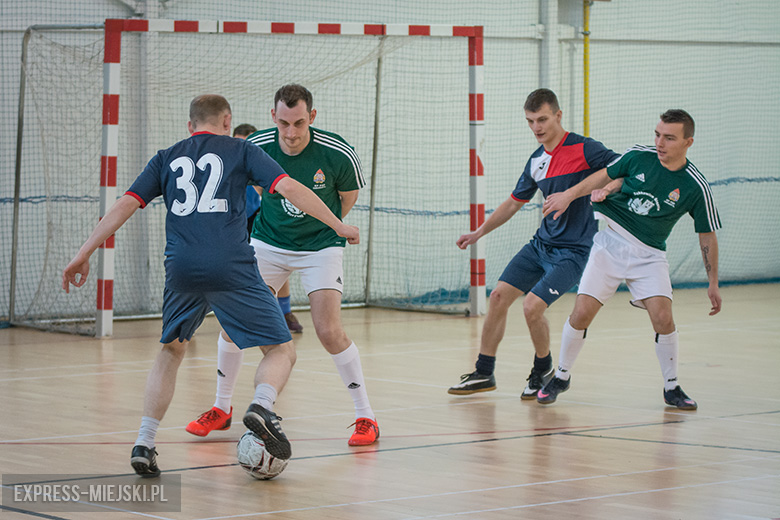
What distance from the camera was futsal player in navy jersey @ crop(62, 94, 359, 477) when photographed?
473cm

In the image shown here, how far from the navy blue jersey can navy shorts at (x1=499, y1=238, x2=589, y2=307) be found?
2590 mm

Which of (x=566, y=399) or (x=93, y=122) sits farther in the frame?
(x=93, y=122)

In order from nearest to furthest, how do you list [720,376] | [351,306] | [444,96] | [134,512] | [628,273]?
[134,512], [628,273], [720,376], [351,306], [444,96]

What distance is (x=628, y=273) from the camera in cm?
673

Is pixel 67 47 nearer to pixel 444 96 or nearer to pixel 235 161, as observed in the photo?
pixel 444 96

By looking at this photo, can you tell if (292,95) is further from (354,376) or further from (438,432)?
(438,432)

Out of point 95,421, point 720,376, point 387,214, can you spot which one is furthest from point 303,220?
point 387,214

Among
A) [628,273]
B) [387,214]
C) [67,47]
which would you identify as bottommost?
[628,273]

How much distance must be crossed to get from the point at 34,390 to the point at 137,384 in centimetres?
66

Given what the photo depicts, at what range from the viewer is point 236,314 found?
4.79 meters

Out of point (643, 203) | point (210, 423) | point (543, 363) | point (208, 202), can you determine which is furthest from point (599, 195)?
point (208, 202)

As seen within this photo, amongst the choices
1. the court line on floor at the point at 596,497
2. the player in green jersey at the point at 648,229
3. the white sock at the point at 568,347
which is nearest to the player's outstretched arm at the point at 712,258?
the player in green jersey at the point at 648,229

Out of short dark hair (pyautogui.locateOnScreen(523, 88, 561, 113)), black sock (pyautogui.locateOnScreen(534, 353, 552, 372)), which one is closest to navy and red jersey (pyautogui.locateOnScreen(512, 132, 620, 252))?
short dark hair (pyautogui.locateOnScreen(523, 88, 561, 113))

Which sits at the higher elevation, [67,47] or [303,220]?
[67,47]
